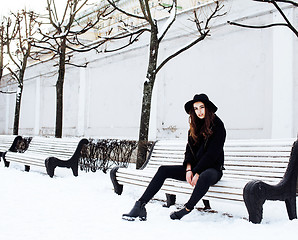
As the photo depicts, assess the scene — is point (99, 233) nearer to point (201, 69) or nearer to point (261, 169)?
point (261, 169)

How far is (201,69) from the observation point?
9523mm

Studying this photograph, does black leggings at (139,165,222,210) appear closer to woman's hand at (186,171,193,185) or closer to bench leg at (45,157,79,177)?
woman's hand at (186,171,193,185)

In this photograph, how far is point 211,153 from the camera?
4238mm

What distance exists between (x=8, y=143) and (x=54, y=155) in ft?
10.3

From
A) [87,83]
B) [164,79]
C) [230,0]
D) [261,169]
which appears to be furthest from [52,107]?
[261,169]

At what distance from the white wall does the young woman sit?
363cm

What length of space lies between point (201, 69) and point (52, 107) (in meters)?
9.24

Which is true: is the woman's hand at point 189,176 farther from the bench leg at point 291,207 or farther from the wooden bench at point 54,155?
the wooden bench at point 54,155

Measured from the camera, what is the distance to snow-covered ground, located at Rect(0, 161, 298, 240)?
3.57 meters

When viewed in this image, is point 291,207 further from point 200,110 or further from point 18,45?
point 18,45

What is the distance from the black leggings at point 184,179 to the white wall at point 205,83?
382 centimetres

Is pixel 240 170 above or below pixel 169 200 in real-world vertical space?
above

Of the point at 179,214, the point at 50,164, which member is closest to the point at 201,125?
the point at 179,214

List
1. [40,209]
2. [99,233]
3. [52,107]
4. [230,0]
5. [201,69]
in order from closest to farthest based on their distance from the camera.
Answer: [99,233], [40,209], [230,0], [201,69], [52,107]
